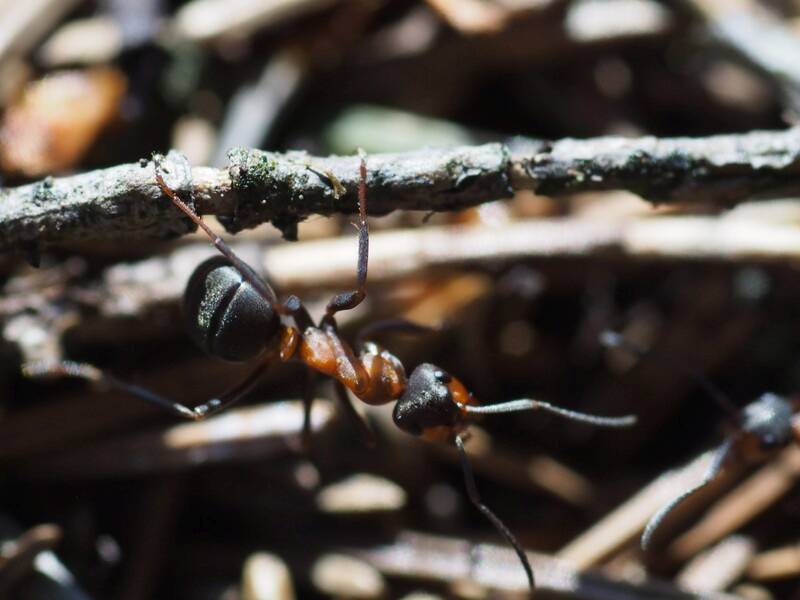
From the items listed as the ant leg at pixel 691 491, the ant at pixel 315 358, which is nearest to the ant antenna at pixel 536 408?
the ant at pixel 315 358

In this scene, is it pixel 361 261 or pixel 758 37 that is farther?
pixel 758 37

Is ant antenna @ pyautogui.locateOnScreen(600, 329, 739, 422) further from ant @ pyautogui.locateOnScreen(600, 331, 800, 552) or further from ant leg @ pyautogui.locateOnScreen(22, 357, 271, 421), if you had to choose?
ant leg @ pyautogui.locateOnScreen(22, 357, 271, 421)

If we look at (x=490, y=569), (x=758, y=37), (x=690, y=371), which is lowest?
(x=490, y=569)

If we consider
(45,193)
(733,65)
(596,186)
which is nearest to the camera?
(45,193)

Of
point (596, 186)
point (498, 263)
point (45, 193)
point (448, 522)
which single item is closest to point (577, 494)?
point (448, 522)

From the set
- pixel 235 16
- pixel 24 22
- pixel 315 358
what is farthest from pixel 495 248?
pixel 24 22

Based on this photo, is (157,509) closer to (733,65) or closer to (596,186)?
(596,186)

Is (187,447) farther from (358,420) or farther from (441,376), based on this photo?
(441,376)
